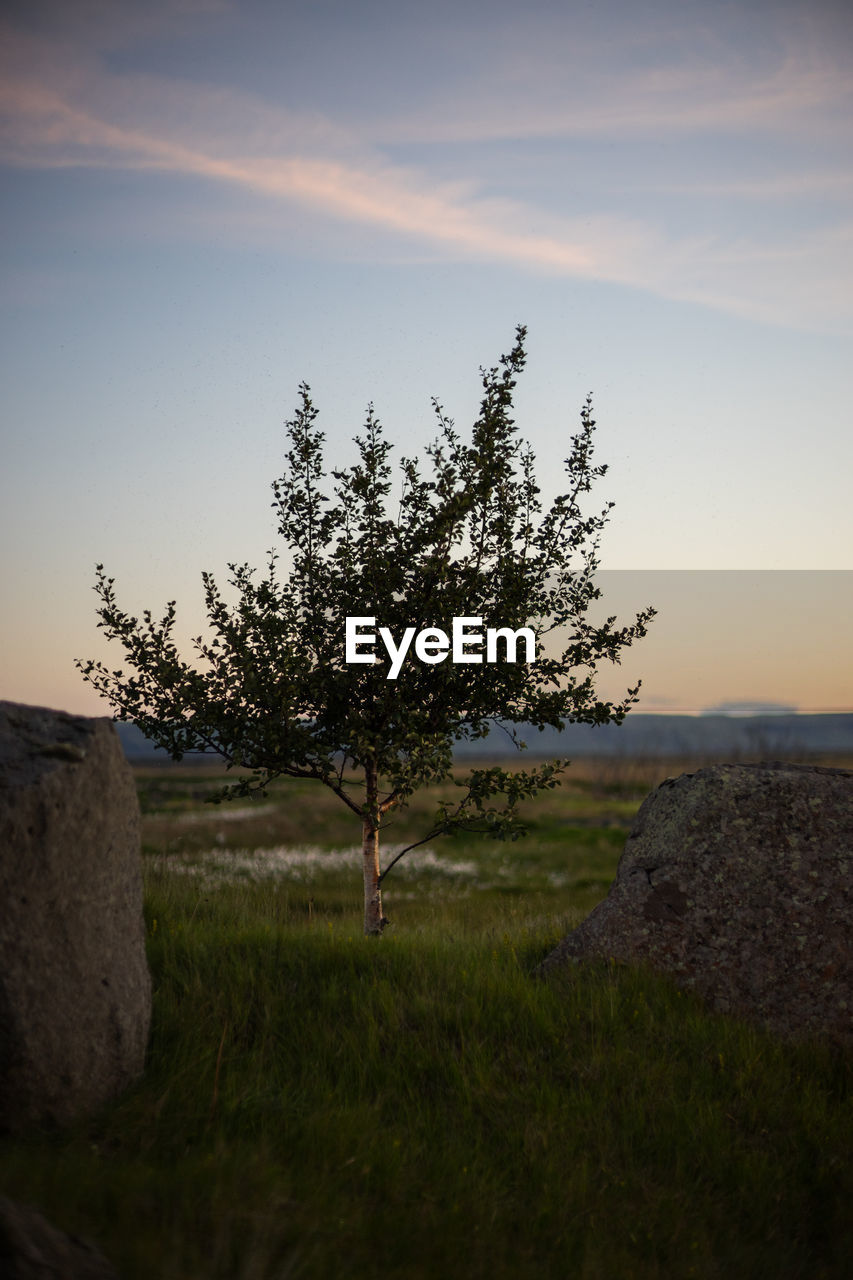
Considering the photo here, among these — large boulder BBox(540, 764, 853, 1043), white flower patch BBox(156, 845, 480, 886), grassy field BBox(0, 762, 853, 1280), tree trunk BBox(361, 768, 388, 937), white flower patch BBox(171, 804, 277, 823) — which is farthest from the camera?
white flower patch BBox(171, 804, 277, 823)

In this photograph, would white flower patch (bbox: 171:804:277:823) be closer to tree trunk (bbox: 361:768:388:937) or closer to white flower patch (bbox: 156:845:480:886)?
white flower patch (bbox: 156:845:480:886)

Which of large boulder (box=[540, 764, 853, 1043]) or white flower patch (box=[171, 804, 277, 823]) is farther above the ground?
large boulder (box=[540, 764, 853, 1043])

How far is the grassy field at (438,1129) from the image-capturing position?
4750mm

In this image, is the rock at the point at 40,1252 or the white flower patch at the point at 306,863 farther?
the white flower patch at the point at 306,863

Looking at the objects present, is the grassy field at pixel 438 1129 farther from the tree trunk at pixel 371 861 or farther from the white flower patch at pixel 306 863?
the white flower patch at pixel 306 863

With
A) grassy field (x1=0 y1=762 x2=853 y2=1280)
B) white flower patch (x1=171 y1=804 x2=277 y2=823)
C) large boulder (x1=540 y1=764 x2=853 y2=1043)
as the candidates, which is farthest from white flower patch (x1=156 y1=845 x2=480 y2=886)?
large boulder (x1=540 y1=764 x2=853 y2=1043)

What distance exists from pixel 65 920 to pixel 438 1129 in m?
2.84

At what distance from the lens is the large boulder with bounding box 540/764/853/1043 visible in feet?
26.9

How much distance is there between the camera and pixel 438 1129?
6266mm

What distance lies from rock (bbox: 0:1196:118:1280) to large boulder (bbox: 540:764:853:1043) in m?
5.59

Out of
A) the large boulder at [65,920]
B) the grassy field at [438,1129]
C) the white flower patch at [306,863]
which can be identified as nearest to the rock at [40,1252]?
the grassy field at [438,1129]

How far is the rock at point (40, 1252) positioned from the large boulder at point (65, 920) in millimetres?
1478

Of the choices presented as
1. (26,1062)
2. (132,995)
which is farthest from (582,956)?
(26,1062)

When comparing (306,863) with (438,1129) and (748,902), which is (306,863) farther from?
(438,1129)
